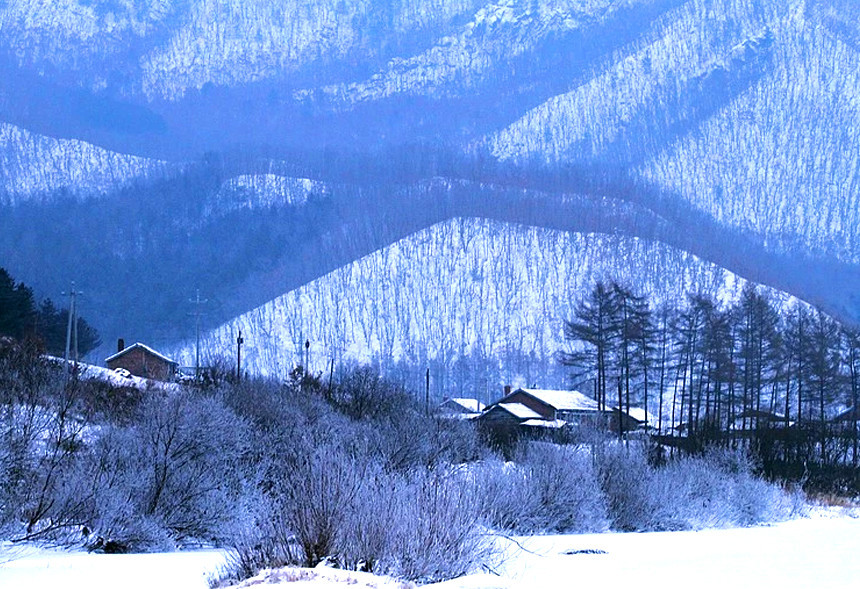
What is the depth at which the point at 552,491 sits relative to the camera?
40.3 metres

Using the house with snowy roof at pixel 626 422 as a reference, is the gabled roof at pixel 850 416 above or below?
above

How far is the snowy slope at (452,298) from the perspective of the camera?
164 metres

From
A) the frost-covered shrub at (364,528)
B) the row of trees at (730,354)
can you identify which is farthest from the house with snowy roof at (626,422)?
the frost-covered shrub at (364,528)

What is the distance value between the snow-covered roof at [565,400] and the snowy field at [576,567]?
60.8 m

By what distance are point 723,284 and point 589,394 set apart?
60.0m

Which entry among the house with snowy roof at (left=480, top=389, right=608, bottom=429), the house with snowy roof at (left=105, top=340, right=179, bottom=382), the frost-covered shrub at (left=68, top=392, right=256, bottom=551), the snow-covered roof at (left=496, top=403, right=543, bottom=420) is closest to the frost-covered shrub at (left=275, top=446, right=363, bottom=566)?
the frost-covered shrub at (left=68, top=392, right=256, bottom=551)

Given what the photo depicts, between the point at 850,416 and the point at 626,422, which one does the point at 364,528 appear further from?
the point at 850,416

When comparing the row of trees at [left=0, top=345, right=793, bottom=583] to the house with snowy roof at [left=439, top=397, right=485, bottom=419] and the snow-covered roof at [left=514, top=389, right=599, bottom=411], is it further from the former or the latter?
the snow-covered roof at [left=514, top=389, right=599, bottom=411]

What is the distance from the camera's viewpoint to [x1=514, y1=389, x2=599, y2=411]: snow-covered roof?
3986 inches

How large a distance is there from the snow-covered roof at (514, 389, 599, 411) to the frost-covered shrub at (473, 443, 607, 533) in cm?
5766

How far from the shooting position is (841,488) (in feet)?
214

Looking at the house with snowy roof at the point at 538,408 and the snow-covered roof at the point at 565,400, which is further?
the snow-covered roof at the point at 565,400

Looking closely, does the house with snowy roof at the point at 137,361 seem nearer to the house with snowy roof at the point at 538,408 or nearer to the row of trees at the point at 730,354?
the house with snowy roof at the point at 538,408

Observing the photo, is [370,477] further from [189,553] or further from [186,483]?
[186,483]
